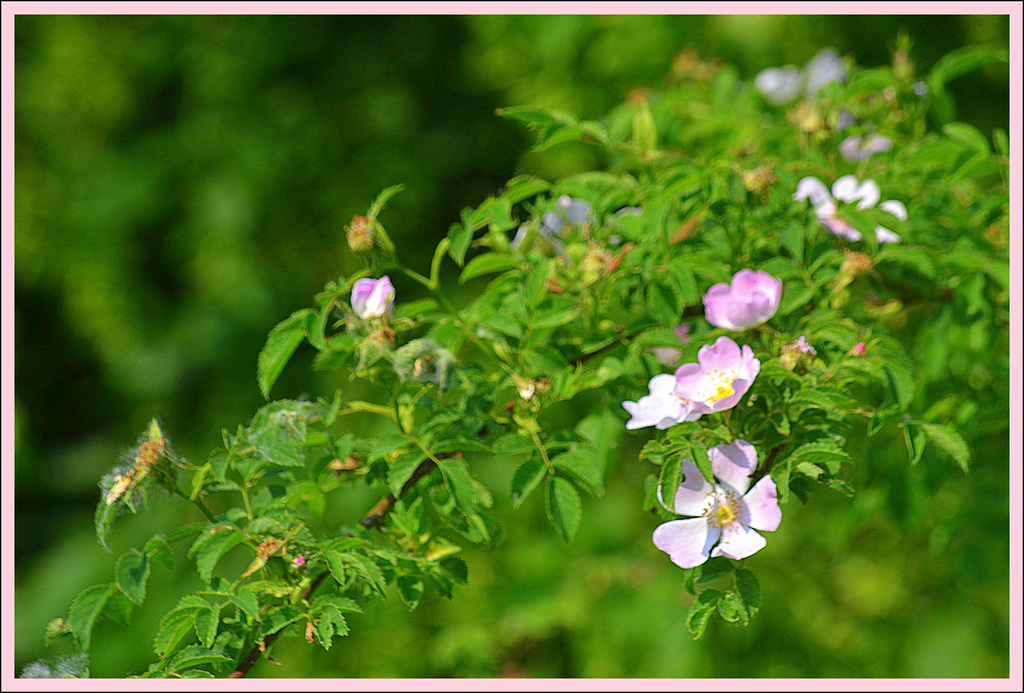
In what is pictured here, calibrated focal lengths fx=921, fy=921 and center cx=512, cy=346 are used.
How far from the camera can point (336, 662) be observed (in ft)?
7.28

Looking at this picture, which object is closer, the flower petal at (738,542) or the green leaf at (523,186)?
the flower petal at (738,542)

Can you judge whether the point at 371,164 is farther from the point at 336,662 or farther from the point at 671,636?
the point at 671,636

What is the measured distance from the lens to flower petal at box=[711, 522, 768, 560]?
737 millimetres

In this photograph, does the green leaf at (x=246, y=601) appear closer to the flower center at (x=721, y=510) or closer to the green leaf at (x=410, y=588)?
the green leaf at (x=410, y=588)

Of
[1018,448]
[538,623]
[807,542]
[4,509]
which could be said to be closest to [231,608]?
[4,509]

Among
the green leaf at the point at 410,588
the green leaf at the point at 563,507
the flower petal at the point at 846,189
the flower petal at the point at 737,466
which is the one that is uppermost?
the flower petal at the point at 846,189

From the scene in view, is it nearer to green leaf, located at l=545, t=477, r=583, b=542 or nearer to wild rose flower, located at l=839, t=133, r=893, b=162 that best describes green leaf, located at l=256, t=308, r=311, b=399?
green leaf, located at l=545, t=477, r=583, b=542

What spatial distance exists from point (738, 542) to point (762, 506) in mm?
35

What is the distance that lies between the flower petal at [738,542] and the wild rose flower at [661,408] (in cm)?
10

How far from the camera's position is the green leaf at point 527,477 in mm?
812

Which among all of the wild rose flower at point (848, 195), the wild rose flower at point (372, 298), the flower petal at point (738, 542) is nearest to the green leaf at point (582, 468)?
the flower petal at point (738, 542)

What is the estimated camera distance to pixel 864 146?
1.35 m

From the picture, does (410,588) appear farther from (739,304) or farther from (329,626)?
(739,304)

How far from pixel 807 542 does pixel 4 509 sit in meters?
1.71
